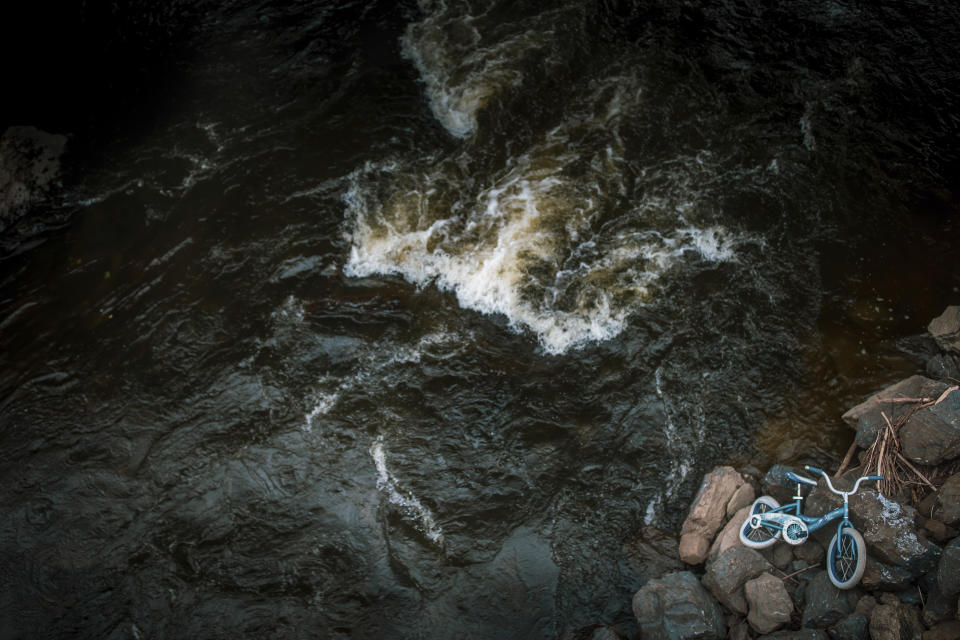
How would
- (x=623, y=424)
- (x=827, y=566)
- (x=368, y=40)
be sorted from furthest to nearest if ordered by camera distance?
(x=368, y=40), (x=623, y=424), (x=827, y=566)

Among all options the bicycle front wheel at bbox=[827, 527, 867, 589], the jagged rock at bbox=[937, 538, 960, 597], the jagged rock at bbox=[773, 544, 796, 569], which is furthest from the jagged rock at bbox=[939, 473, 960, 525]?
the jagged rock at bbox=[773, 544, 796, 569]

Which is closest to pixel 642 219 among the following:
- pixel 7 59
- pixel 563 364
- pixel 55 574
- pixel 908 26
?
pixel 563 364

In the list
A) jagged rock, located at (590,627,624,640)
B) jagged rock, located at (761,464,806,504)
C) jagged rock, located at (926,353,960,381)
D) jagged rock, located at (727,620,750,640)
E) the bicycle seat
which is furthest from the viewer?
jagged rock, located at (926,353,960,381)

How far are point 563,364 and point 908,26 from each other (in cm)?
748

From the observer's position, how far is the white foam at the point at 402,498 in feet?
19.0

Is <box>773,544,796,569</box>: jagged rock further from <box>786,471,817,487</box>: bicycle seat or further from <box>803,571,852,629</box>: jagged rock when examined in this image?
<box>786,471,817,487</box>: bicycle seat

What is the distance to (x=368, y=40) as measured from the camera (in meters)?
9.94

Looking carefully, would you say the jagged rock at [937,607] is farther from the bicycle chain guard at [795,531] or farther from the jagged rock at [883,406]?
the jagged rock at [883,406]

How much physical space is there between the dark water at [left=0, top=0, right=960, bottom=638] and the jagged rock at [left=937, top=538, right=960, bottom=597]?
58.4 inches

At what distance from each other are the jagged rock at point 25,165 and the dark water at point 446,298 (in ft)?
1.06

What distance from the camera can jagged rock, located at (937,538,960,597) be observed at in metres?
4.38

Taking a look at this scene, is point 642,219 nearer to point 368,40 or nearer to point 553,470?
point 553,470

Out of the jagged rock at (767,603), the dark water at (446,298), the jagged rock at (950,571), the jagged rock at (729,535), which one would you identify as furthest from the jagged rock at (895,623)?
the dark water at (446,298)

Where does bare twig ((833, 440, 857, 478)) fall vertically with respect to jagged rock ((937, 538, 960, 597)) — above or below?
below
